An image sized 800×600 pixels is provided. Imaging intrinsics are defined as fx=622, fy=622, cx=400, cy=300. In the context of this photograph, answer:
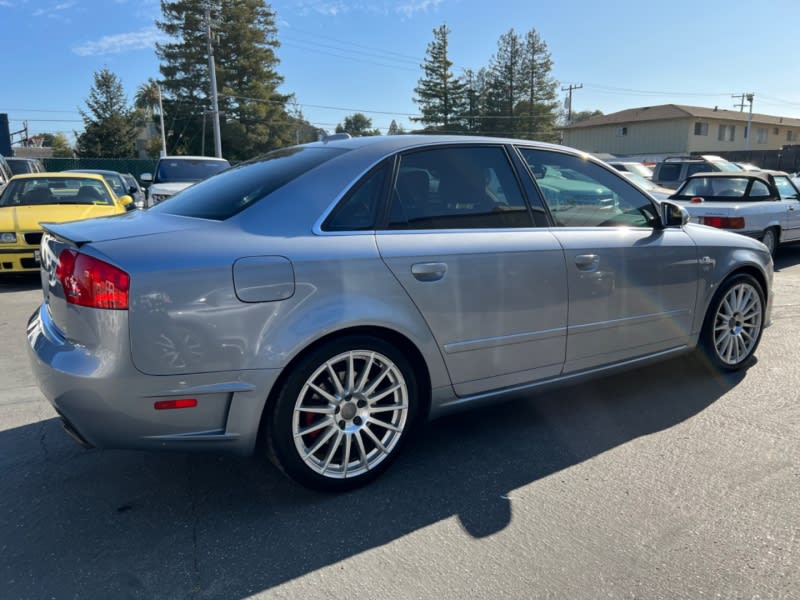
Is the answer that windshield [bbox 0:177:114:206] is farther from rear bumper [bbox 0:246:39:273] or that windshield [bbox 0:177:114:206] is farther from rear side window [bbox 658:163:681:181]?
rear side window [bbox 658:163:681:181]

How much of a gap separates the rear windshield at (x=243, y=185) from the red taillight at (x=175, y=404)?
2.74ft

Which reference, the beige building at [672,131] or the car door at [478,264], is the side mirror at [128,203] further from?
the beige building at [672,131]

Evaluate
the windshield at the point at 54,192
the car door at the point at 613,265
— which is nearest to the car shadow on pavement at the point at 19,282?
the windshield at the point at 54,192

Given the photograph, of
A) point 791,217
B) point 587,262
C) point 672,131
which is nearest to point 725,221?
point 791,217

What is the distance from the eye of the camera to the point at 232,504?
2818 mm

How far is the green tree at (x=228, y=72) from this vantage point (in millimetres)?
51969

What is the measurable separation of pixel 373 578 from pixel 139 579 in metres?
0.86

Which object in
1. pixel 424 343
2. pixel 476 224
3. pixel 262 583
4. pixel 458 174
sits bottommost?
pixel 262 583

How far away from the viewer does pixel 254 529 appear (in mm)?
2623

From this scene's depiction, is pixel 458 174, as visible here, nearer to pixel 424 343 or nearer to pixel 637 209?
pixel 424 343

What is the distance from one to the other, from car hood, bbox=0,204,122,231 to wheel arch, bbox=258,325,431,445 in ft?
20.6

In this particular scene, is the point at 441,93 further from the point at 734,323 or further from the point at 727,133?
the point at 734,323

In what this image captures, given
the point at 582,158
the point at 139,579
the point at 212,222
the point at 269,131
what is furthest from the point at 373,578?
the point at 269,131

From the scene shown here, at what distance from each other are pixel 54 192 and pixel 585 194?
8198 mm
